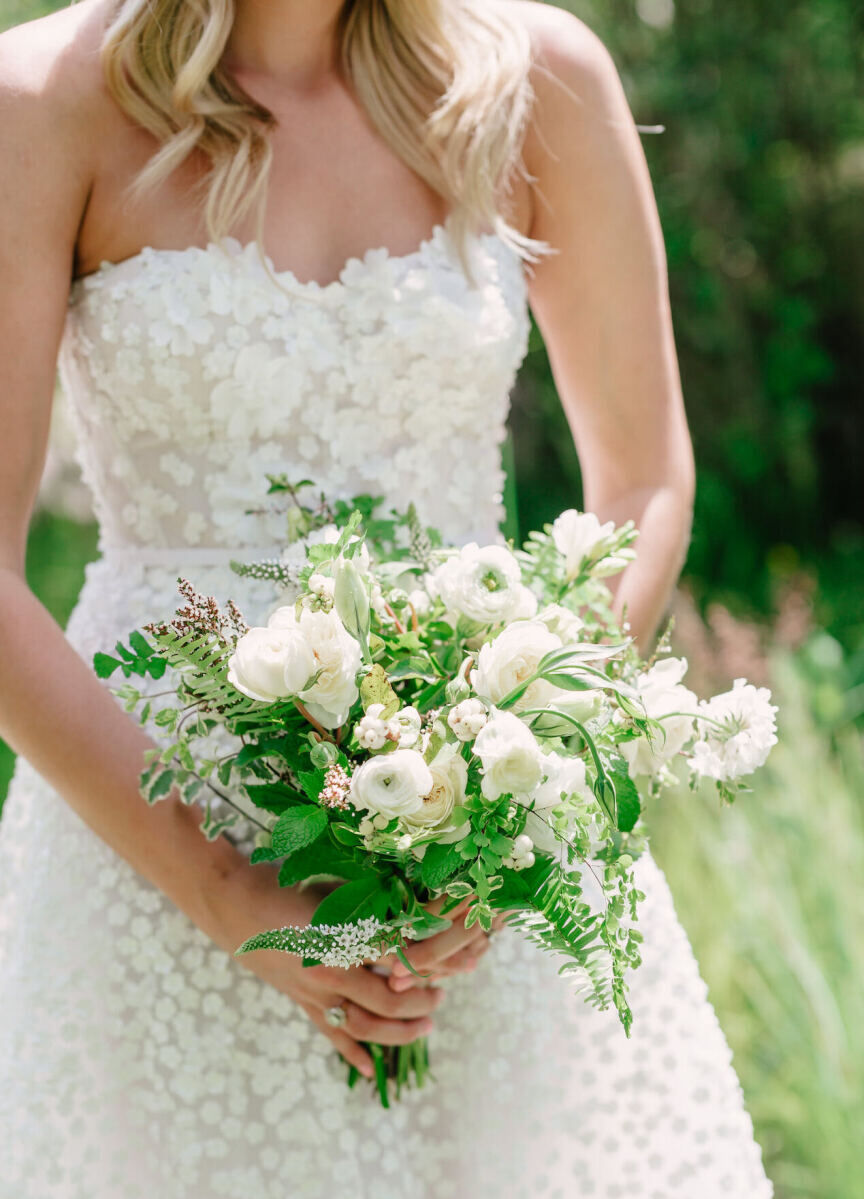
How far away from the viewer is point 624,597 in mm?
1864

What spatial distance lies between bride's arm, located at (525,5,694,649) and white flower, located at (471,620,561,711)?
63 centimetres

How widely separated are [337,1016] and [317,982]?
60 millimetres

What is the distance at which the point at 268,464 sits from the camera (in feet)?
5.96

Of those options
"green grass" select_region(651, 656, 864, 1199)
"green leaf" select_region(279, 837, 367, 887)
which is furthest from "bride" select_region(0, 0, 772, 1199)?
"green grass" select_region(651, 656, 864, 1199)

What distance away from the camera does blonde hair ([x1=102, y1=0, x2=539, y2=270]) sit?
173cm

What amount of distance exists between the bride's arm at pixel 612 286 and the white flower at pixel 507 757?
0.72 metres

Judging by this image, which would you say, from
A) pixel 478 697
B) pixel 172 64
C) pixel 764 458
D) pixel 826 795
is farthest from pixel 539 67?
pixel 764 458

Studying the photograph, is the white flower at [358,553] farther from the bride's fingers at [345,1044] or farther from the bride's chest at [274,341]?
the bride's fingers at [345,1044]

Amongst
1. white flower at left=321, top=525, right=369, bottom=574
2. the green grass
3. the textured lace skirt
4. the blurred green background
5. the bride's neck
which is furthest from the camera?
the blurred green background

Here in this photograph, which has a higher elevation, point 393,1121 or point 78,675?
point 78,675

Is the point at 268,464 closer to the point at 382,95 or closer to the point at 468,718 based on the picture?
the point at 382,95

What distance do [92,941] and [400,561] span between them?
67 centimetres

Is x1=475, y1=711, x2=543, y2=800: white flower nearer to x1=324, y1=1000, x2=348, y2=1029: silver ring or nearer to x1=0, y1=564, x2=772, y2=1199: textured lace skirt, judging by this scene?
x1=324, y1=1000, x2=348, y2=1029: silver ring

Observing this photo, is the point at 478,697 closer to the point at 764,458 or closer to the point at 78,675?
the point at 78,675
